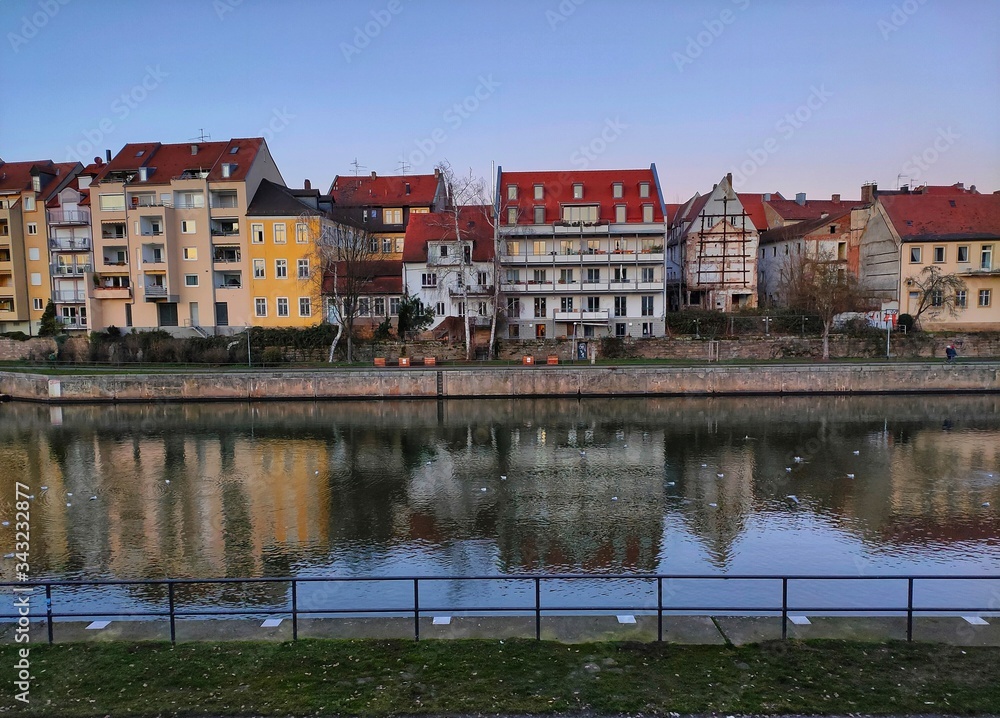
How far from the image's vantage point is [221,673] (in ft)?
28.0

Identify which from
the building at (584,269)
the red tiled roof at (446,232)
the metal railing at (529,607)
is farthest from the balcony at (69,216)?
the metal railing at (529,607)

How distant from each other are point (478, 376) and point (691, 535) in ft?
85.9

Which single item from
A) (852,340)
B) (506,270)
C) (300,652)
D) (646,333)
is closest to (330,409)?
(506,270)

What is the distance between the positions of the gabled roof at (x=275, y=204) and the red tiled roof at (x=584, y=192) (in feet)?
53.0

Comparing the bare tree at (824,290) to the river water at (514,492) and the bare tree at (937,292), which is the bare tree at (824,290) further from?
the river water at (514,492)

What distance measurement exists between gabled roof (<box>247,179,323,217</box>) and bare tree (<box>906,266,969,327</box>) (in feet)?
152

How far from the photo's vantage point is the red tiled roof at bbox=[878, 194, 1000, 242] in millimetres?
51875

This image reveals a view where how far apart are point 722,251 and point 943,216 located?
16352mm

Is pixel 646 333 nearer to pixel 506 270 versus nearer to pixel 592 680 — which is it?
pixel 506 270

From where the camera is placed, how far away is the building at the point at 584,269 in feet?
180

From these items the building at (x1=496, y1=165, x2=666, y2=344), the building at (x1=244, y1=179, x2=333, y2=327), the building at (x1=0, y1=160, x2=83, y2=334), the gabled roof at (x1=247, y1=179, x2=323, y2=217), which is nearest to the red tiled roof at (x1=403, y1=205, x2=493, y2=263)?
the building at (x1=496, y1=165, x2=666, y2=344)

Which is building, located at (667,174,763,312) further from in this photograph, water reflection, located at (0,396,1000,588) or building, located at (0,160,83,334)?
building, located at (0,160,83,334)

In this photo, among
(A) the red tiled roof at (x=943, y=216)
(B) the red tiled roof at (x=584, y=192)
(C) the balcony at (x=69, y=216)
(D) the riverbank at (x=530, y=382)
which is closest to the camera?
(D) the riverbank at (x=530, y=382)

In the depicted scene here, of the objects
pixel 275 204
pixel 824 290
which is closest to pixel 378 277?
pixel 275 204
